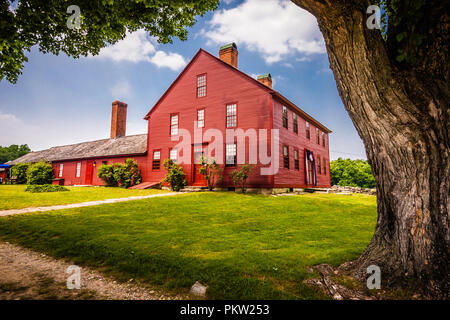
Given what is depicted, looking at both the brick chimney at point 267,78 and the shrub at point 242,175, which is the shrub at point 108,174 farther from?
the brick chimney at point 267,78

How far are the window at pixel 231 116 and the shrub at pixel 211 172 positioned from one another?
9.81ft

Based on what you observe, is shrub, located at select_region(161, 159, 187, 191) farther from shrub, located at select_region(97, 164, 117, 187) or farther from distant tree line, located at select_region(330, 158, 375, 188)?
distant tree line, located at select_region(330, 158, 375, 188)

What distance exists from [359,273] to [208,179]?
13.2m

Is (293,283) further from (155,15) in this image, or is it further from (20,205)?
(20,205)

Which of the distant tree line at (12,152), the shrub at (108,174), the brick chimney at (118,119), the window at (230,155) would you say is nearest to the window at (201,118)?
the window at (230,155)

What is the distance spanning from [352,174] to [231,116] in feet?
159

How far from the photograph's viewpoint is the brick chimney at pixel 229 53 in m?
18.3

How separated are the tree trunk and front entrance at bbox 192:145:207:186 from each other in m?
14.3

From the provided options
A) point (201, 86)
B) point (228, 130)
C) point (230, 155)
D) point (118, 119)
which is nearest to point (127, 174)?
point (118, 119)

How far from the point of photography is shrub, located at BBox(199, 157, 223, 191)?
15.8 metres

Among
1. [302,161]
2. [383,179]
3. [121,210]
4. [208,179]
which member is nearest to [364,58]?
[383,179]

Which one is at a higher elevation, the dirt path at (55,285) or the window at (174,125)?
the window at (174,125)

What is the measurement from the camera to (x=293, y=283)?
330cm

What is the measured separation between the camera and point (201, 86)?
60.3 ft
